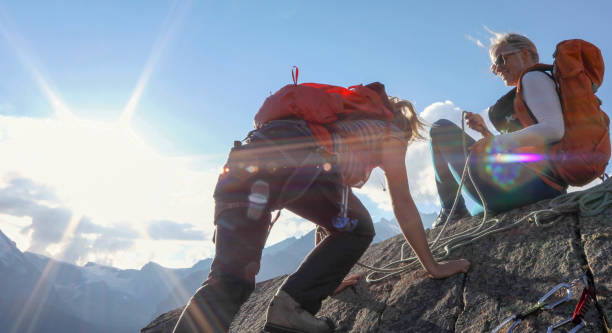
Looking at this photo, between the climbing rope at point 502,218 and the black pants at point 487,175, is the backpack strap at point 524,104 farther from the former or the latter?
the climbing rope at point 502,218

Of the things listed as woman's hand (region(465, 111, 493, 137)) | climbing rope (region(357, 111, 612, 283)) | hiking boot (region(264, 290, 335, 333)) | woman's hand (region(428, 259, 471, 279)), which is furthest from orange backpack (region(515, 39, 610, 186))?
hiking boot (region(264, 290, 335, 333))

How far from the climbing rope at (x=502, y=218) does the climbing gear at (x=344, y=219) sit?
86 centimetres

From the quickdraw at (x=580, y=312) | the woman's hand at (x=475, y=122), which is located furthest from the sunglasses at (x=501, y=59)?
the quickdraw at (x=580, y=312)

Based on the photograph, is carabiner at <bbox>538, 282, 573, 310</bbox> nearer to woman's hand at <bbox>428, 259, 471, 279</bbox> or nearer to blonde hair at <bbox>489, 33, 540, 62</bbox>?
woman's hand at <bbox>428, 259, 471, 279</bbox>

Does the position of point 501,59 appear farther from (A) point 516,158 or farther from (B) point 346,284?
(B) point 346,284

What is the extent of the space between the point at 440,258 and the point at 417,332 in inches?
42.3

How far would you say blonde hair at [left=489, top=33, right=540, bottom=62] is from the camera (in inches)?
157

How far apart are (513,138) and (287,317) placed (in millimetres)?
2308

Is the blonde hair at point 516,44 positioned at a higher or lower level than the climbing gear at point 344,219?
higher

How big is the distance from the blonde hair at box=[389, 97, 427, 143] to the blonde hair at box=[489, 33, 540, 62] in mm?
1219

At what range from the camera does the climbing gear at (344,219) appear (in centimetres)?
295

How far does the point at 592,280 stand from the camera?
260cm

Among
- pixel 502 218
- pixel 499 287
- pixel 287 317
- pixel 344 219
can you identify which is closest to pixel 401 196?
pixel 344 219

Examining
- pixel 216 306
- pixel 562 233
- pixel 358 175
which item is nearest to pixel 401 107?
pixel 358 175
